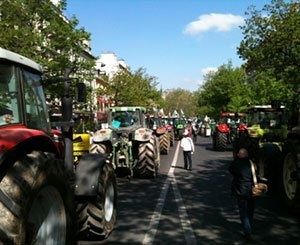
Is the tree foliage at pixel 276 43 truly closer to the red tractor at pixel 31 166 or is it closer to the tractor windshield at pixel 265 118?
the tractor windshield at pixel 265 118

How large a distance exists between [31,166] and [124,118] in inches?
512

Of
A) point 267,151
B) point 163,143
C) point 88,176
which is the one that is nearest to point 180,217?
point 88,176

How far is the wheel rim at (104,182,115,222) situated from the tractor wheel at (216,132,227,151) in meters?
19.0

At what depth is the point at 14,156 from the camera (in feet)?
15.8

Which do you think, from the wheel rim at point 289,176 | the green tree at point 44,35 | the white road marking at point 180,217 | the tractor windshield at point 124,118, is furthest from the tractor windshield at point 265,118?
the green tree at point 44,35

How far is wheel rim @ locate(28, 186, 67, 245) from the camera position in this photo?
17.3ft

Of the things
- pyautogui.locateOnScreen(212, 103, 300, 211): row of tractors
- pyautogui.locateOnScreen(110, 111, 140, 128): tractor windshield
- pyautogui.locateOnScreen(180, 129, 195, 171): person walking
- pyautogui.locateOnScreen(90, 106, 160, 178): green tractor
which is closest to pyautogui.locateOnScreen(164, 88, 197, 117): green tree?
pyautogui.locateOnScreen(180, 129, 195, 171): person walking

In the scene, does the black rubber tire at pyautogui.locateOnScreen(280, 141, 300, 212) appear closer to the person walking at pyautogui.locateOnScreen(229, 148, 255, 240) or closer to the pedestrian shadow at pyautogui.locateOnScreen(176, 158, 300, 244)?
the pedestrian shadow at pyautogui.locateOnScreen(176, 158, 300, 244)

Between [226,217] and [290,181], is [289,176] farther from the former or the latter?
[226,217]

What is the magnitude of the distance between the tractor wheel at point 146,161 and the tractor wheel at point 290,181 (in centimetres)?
497

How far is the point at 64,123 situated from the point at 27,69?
3.68 ft

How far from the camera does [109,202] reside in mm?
8766

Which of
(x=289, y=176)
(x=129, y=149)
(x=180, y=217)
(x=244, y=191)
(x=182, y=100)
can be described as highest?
(x=182, y=100)

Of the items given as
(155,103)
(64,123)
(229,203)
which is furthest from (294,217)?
(155,103)
